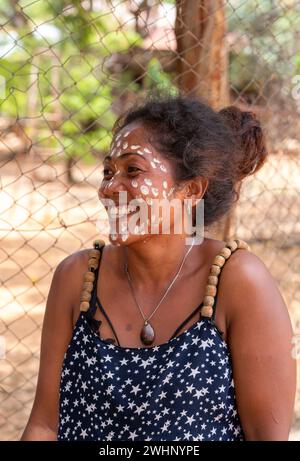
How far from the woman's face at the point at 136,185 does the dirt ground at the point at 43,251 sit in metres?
0.82

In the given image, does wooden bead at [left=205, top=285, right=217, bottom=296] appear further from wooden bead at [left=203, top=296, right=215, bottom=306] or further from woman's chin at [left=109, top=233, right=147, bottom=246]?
woman's chin at [left=109, top=233, right=147, bottom=246]

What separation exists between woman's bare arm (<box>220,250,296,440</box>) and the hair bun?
42 cm

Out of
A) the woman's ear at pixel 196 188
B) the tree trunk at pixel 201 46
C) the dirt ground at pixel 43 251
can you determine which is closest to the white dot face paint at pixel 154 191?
the woman's ear at pixel 196 188

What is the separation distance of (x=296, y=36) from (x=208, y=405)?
2870mm

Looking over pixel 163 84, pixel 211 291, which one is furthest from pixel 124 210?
pixel 163 84

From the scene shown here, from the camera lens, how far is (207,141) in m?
2.22

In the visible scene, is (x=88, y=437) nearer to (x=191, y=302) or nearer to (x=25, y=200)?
(x=191, y=302)

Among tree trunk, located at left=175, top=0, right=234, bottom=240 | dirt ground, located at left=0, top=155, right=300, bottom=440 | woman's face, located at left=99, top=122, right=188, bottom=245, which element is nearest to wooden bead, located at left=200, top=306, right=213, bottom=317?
woman's face, located at left=99, top=122, right=188, bottom=245

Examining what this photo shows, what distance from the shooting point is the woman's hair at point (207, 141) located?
7.17 ft

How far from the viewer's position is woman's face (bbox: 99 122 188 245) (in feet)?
6.97

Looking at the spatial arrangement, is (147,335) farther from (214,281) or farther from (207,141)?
(207,141)

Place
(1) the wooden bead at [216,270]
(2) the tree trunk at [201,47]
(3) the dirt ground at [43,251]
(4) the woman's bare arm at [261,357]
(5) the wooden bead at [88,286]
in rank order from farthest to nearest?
(3) the dirt ground at [43,251] < (2) the tree trunk at [201,47] < (5) the wooden bead at [88,286] < (1) the wooden bead at [216,270] < (4) the woman's bare arm at [261,357]

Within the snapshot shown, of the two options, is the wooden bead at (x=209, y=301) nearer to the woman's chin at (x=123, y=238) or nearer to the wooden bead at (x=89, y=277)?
the woman's chin at (x=123, y=238)

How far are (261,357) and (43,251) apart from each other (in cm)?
548
